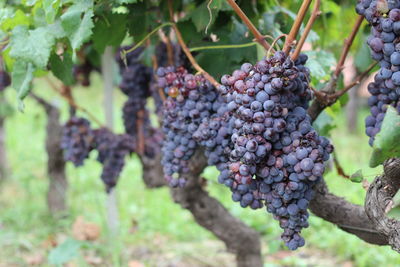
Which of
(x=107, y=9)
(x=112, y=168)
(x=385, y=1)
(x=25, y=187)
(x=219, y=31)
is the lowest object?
(x=25, y=187)

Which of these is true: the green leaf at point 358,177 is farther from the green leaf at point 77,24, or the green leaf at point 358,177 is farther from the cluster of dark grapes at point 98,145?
the cluster of dark grapes at point 98,145

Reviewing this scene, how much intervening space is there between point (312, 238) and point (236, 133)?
106 inches

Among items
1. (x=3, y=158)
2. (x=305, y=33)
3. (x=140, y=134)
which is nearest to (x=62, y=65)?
(x=305, y=33)

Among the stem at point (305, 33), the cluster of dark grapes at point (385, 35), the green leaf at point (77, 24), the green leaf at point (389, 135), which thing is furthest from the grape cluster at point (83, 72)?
the green leaf at point (389, 135)

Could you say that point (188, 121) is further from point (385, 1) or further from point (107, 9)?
point (385, 1)

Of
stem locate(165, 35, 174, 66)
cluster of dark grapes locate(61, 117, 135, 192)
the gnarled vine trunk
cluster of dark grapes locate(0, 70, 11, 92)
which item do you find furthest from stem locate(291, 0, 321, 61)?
the gnarled vine trunk

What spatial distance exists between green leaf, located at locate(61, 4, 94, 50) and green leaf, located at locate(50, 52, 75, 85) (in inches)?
9.2

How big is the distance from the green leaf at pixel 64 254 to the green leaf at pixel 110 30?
57.4 inches

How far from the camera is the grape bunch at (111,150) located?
239cm

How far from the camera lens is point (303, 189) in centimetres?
107

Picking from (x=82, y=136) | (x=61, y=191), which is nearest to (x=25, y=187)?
(x=61, y=191)

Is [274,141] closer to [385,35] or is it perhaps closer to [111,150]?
[385,35]

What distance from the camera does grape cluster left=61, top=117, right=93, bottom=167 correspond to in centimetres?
238

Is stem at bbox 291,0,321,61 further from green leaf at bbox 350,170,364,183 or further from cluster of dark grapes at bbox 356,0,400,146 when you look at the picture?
green leaf at bbox 350,170,364,183
